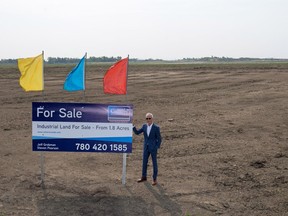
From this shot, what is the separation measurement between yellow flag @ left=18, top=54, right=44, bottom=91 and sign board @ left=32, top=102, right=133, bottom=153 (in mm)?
825

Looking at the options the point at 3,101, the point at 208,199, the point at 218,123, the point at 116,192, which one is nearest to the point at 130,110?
the point at 116,192

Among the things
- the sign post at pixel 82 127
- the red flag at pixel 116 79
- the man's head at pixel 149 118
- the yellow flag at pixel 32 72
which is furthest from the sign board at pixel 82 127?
the yellow flag at pixel 32 72

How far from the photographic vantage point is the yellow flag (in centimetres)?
920

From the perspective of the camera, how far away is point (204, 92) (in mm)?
26594

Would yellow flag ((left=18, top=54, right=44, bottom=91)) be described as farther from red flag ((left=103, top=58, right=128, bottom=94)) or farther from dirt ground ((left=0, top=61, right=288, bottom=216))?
red flag ((left=103, top=58, right=128, bottom=94))

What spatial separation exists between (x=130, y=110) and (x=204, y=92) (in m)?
18.4

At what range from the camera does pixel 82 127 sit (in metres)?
8.72

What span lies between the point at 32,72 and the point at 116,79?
199cm

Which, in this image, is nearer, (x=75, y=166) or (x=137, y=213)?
(x=137, y=213)

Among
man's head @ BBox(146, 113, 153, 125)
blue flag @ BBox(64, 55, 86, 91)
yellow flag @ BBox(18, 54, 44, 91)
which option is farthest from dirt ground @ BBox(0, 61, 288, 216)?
man's head @ BBox(146, 113, 153, 125)

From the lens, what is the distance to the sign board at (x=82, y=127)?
8688 mm

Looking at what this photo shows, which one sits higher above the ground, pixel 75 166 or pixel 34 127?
pixel 34 127

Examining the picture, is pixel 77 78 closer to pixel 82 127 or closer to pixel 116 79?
pixel 116 79

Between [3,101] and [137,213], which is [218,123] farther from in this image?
[3,101]
